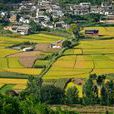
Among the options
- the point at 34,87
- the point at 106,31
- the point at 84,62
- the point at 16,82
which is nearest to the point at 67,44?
the point at 84,62

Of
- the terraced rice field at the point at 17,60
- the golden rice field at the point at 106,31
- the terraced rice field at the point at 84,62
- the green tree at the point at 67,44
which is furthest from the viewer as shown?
the golden rice field at the point at 106,31

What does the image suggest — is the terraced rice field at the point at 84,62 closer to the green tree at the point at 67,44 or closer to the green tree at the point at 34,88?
the green tree at the point at 67,44

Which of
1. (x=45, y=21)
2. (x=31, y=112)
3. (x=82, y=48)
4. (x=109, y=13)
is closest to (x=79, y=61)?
(x=82, y=48)

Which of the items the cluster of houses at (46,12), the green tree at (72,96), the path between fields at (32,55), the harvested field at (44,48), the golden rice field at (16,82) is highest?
the green tree at (72,96)

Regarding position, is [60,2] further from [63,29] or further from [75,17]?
[63,29]

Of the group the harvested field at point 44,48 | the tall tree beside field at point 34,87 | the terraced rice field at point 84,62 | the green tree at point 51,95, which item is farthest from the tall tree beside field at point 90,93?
the harvested field at point 44,48

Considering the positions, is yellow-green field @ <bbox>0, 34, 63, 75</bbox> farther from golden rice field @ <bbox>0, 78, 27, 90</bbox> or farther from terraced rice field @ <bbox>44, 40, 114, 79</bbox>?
golden rice field @ <bbox>0, 78, 27, 90</bbox>
